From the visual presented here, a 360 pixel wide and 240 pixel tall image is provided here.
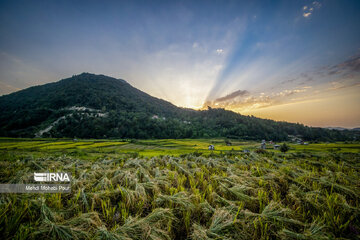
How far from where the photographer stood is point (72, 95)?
107 meters

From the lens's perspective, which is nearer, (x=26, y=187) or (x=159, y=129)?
(x=26, y=187)

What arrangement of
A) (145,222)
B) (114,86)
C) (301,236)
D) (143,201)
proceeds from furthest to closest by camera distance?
(114,86) < (143,201) < (145,222) < (301,236)

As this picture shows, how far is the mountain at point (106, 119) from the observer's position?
6662cm

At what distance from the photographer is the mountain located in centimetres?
6662

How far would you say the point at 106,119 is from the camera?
74625mm

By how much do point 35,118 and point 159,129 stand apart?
250ft

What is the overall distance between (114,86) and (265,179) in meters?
154

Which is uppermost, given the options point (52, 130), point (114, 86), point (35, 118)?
point (114, 86)

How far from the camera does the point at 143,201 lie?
10.2 feet

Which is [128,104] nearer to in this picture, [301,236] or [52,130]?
[52,130]

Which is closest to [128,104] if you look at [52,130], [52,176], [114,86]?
[114,86]

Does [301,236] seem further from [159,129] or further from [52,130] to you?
[52,130]

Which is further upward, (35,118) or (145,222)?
(35,118)

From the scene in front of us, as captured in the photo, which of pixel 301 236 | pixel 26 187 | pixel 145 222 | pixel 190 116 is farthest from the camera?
pixel 190 116
